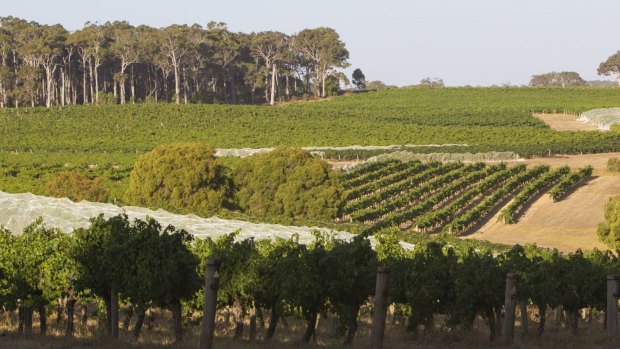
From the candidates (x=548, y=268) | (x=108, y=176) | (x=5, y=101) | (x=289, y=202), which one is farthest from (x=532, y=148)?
(x=5, y=101)

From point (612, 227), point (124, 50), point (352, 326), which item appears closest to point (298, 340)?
point (352, 326)

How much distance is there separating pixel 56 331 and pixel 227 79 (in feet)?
518

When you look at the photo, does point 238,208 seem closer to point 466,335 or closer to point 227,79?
point 466,335

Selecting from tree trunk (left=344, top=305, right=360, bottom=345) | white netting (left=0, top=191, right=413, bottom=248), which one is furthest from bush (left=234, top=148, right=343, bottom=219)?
tree trunk (left=344, top=305, right=360, bottom=345)

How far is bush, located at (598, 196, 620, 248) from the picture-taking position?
2285 inches

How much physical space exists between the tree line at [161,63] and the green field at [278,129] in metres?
13.7

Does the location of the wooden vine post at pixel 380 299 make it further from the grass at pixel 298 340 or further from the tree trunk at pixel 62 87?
the tree trunk at pixel 62 87

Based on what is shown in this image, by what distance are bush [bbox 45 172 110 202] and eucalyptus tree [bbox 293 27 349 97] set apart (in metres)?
112

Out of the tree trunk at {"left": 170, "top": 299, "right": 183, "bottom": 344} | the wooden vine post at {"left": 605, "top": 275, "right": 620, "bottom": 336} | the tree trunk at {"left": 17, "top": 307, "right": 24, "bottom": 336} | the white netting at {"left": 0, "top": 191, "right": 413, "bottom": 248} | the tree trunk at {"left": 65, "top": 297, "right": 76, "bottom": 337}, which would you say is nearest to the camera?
the tree trunk at {"left": 170, "top": 299, "right": 183, "bottom": 344}

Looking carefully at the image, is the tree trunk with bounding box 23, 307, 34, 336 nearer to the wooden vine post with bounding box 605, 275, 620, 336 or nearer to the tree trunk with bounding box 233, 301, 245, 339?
the tree trunk with bounding box 233, 301, 245, 339

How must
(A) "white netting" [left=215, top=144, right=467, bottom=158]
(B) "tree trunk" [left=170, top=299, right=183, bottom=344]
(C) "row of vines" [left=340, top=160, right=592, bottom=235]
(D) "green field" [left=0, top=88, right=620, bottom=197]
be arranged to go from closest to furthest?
(B) "tree trunk" [left=170, top=299, right=183, bottom=344] < (C) "row of vines" [left=340, top=160, right=592, bottom=235] < (D) "green field" [left=0, top=88, right=620, bottom=197] < (A) "white netting" [left=215, top=144, right=467, bottom=158]

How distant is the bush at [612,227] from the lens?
5803 centimetres

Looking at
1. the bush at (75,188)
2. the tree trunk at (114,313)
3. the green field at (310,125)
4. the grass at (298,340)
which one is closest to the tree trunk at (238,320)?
the grass at (298,340)

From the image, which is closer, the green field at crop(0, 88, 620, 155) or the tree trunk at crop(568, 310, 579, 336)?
the tree trunk at crop(568, 310, 579, 336)
